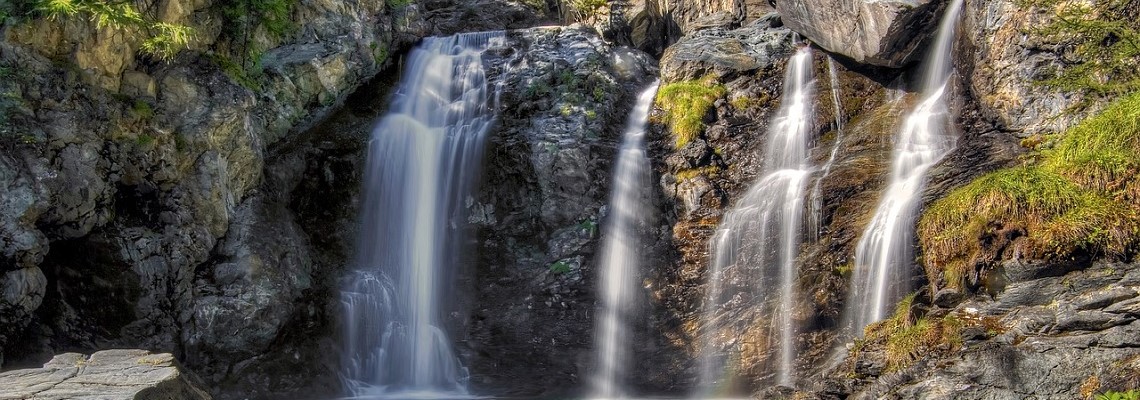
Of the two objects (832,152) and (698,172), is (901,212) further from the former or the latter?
(698,172)

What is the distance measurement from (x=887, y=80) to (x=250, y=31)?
8236mm

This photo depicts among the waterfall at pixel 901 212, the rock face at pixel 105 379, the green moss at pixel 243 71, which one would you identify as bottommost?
the rock face at pixel 105 379

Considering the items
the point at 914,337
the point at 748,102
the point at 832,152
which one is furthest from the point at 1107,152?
the point at 748,102

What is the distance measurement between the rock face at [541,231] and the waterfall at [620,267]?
0.50 feet

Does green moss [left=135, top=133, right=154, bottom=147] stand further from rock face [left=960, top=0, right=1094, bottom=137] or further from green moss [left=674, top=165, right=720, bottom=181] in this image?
rock face [left=960, top=0, right=1094, bottom=137]

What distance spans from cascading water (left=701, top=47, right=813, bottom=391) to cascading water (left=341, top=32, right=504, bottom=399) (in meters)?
3.17

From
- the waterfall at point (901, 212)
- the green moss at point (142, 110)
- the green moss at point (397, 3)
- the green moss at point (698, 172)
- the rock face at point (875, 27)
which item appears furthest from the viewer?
the green moss at point (397, 3)

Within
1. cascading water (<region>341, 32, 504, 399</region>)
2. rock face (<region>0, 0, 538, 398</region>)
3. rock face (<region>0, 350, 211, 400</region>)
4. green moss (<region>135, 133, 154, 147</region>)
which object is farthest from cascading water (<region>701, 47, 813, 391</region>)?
green moss (<region>135, 133, 154, 147</region>)

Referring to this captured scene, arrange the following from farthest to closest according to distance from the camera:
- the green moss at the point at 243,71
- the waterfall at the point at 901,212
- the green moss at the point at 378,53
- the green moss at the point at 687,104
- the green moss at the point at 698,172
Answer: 1. the green moss at the point at 378,53
2. the green moss at the point at 687,104
3. the green moss at the point at 698,172
4. the green moss at the point at 243,71
5. the waterfall at the point at 901,212

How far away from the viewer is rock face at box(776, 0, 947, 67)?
10.2 meters

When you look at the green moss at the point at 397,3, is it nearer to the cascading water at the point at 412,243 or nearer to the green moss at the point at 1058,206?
the cascading water at the point at 412,243

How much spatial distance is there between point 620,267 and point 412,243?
274cm

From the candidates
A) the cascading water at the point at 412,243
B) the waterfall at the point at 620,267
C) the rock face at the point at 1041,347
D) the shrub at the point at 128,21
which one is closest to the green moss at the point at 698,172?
the waterfall at the point at 620,267

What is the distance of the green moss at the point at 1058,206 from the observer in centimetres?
675
